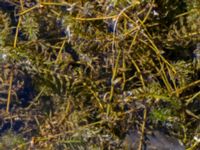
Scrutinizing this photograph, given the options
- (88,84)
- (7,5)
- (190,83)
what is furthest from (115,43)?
(7,5)

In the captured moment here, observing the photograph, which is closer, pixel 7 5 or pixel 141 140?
pixel 141 140

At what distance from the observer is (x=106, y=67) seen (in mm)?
1660

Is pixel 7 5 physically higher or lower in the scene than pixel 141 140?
higher

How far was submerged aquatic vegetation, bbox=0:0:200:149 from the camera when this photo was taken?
162 centimetres

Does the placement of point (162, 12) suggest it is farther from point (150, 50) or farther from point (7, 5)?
point (7, 5)

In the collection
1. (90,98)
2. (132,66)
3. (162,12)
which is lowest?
(90,98)

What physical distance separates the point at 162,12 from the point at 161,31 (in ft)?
0.25

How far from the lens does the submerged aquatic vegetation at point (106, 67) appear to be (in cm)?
162

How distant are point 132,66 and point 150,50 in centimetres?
10

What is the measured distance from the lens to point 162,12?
1.71m

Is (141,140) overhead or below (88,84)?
below

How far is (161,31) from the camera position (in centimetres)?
171

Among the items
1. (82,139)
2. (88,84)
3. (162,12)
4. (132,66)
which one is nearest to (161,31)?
(162,12)

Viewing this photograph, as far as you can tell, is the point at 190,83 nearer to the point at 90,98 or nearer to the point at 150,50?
the point at 150,50
